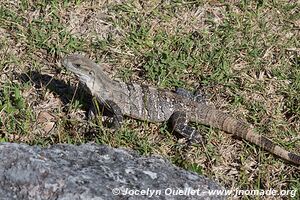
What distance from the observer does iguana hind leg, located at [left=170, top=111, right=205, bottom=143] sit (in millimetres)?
6652

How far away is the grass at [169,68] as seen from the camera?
6473 millimetres

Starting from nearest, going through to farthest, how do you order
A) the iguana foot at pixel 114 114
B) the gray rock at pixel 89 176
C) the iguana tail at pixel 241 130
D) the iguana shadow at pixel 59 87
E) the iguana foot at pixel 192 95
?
1. the gray rock at pixel 89 176
2. the iguana tail at pixel 241 130
3. the iguana foot at pixel 114 114
4. the iguana shadow at pixel 59 87
5. the iguana foot at pixel 192 95

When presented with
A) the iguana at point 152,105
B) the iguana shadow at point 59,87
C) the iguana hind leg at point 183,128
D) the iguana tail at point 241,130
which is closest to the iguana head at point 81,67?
the iguana at point 152,105

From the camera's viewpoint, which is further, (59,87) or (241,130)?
(59,87)

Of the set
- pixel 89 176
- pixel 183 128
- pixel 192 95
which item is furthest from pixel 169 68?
pixel 89 176

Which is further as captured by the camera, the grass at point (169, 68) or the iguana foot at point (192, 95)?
the iguana foot at point (192, 95)

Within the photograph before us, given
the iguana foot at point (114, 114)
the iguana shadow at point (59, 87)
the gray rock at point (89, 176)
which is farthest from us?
the iguana shadow at point (59, 87)

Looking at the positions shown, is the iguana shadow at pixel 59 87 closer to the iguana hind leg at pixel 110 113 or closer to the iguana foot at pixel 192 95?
the iguana hind leg at pixel 110 113

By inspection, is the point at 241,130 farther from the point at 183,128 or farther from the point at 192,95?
the point at 192,95

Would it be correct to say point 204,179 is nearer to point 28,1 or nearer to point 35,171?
point 35,171

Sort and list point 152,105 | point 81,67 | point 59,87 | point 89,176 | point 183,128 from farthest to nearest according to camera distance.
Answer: point 59,87 < point 152,105 < point 183,128 < point 81,67 < point 89,176

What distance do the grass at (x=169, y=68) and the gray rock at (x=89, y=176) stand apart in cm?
95

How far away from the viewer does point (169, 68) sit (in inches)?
290

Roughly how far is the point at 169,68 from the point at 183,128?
90 cm
